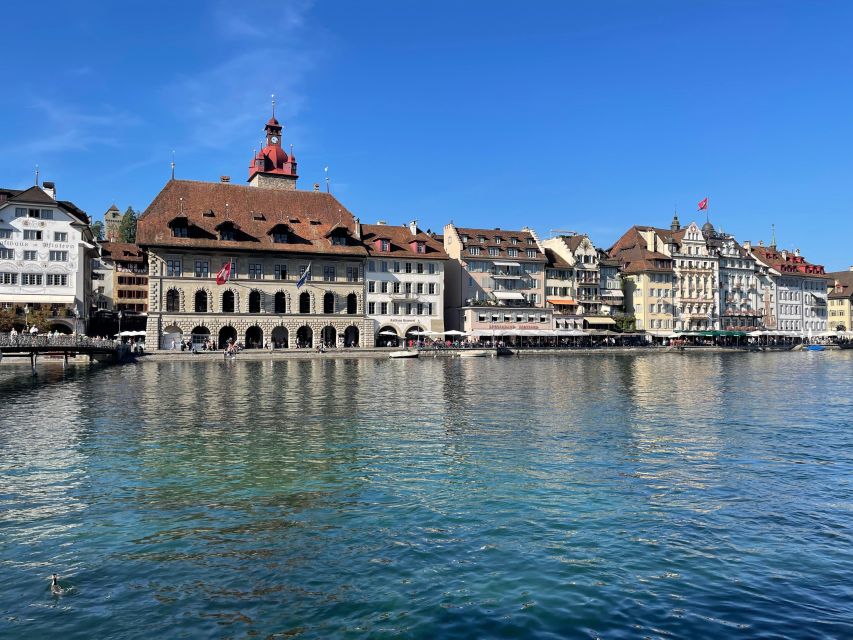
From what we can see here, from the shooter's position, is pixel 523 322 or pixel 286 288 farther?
pixel 523 322

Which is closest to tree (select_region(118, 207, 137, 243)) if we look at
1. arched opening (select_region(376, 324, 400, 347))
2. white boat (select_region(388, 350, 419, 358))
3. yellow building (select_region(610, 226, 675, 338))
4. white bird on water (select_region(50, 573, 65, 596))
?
arched opening (select_region(376, 324, 400, 347))

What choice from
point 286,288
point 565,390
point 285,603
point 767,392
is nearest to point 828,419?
point 767,392

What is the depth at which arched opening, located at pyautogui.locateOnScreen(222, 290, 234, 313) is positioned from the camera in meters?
83.8

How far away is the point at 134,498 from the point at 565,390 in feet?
101

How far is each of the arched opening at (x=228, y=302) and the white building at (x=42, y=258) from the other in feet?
49.3

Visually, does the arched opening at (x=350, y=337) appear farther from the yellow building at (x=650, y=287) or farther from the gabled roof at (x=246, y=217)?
the yellow building at (x=650, y=287)

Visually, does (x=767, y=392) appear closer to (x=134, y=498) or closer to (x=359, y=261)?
(x=134, y=498)

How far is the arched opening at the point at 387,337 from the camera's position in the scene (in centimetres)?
9362

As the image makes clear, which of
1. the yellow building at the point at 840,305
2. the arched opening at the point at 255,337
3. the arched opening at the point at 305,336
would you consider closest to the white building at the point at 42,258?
the arched opening at the point at 255,337

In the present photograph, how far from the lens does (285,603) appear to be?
430 inches

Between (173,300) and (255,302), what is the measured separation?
9.29 meters

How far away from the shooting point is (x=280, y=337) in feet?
286

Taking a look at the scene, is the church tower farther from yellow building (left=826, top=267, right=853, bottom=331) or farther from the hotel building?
yellow building (left=826, top=267, right=853, bottom=331)

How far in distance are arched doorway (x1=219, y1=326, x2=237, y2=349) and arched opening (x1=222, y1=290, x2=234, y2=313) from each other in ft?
7.10
